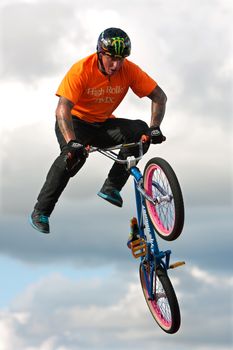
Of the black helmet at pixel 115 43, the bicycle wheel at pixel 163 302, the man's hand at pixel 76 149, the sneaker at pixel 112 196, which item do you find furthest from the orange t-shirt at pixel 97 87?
the bicycle wheel at pixel 163 302

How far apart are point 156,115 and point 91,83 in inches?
49.9

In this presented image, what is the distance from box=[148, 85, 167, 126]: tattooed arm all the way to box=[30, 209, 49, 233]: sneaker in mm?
2394

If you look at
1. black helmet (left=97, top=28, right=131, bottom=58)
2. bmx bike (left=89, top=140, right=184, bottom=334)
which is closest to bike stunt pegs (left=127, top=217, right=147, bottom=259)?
bmx bike (left=89, top=140, right=184, bottom=334)

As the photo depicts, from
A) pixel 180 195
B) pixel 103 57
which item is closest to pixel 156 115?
pixel 103 57

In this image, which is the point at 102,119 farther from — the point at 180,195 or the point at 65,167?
the point at 180,195

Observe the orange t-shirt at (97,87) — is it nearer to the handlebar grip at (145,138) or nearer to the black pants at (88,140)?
the black pants at (88,140)

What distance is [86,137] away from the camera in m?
12.0

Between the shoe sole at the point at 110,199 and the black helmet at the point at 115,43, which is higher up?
the black helmet at the point at 115,43

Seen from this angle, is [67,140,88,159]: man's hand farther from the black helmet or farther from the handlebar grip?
the black helmet

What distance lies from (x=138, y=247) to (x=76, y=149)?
6.32 ft

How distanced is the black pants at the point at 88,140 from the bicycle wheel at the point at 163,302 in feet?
6.07

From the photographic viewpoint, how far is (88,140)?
11969 mm

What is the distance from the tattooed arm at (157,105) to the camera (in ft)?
39.6

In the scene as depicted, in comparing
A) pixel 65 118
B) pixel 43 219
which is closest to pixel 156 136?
pixel 65 118
